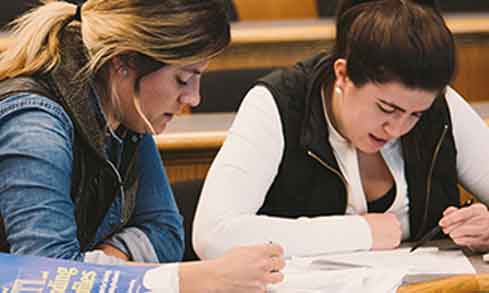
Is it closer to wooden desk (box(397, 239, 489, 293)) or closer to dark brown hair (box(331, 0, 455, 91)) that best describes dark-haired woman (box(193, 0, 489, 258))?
dark brown hair (box(331, 0, 455, 91))

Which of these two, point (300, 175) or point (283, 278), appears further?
point (300, 175)

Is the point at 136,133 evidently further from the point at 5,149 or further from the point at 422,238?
the point at 422,238

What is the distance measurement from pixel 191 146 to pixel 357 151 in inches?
26.9

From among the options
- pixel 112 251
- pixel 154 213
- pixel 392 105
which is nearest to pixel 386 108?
pixel 392 105

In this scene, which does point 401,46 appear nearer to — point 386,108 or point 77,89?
point 386,108

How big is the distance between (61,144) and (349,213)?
2.46 feet

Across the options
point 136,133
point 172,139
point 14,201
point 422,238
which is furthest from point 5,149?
point 172,139

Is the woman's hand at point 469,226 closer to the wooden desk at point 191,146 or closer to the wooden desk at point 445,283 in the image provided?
the wooden desk at point 445,283

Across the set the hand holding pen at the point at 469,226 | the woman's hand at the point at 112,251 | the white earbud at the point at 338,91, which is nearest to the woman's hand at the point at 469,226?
the hand holding pen at the point at 469,226

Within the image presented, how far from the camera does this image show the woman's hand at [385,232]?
1772 mm

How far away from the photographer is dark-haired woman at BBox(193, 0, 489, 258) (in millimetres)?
1734

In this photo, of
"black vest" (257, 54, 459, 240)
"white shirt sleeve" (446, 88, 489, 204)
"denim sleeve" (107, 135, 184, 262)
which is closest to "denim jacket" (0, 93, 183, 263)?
"denim sleeve" (107, 135, 184, 262)

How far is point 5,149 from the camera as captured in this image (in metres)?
1.33

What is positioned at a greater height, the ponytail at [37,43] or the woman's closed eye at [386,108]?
the ponytail at [37,43]
